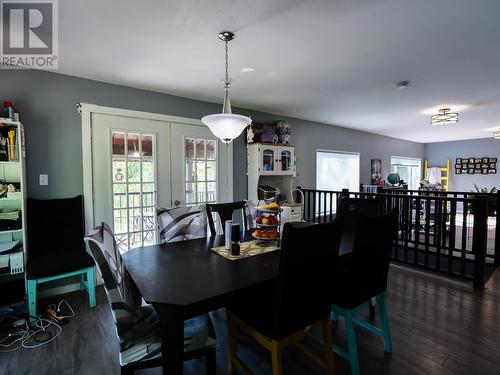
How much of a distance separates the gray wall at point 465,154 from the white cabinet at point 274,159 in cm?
688

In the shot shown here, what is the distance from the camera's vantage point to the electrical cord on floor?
6.33ft

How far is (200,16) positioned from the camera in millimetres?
1731

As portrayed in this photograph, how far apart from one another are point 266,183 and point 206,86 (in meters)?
1.96

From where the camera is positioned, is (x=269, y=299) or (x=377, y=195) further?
(x=377, y=195)

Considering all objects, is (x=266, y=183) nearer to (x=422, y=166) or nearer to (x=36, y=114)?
(x=36, y=114)

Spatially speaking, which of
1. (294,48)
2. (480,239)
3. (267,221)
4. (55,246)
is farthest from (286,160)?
(55,246)

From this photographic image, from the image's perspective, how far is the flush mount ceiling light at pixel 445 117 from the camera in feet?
13.6

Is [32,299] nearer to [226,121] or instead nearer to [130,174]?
[130,174]

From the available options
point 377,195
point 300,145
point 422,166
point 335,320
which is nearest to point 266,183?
point 300,145

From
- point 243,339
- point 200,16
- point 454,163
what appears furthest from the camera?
point 454,163

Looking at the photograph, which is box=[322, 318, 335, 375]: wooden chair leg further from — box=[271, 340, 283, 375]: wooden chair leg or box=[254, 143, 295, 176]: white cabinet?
box=[254, 143, 295, 176]: white cabinet

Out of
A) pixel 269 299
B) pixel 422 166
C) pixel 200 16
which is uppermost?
pixel 200 16

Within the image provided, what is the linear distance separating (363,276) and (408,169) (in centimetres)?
803

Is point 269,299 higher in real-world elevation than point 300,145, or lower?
lower
